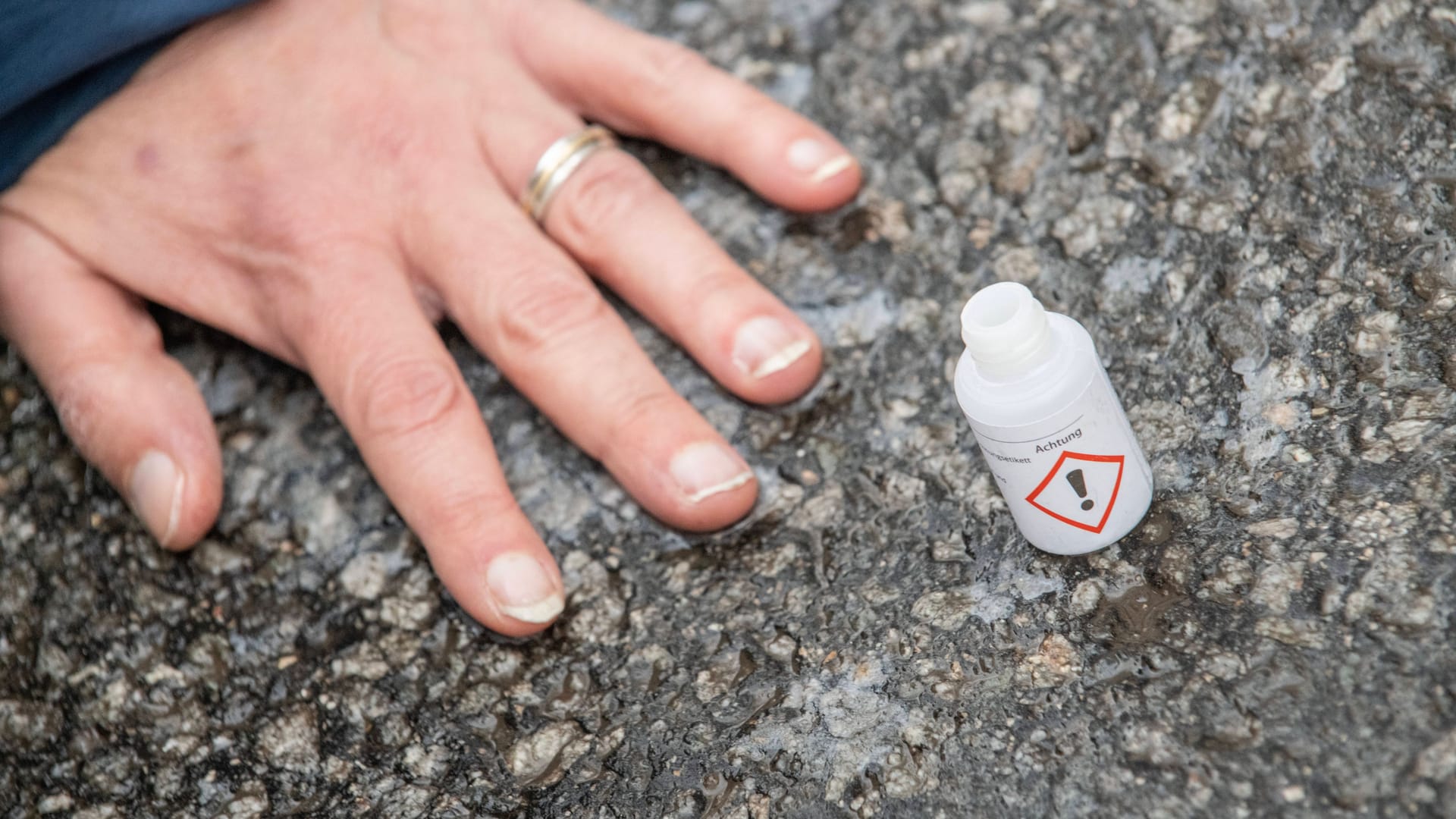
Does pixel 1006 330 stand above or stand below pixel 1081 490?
above

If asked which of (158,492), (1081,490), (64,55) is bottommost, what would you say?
(158,492)

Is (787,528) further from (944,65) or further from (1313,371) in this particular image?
(944,65)

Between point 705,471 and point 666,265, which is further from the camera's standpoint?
point 666,265

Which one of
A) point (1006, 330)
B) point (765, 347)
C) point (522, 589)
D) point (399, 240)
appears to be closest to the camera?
point (1006, 330)

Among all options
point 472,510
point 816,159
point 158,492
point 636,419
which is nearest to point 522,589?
point 472,510

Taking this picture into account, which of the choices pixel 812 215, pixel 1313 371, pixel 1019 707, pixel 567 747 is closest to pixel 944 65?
pixel 812 215

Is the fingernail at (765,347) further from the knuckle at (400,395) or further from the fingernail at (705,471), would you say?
the knuckle at (400,395)

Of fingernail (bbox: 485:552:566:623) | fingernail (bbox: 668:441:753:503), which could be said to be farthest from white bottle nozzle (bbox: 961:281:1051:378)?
fingernail (bbox: 485:552:566:623)

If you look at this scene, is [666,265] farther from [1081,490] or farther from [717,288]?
[1081,490]
